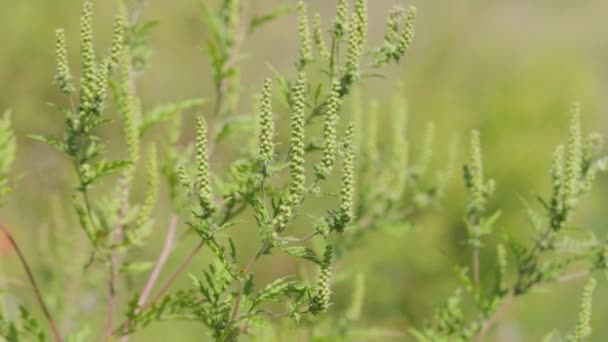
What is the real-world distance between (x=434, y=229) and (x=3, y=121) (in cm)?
1768

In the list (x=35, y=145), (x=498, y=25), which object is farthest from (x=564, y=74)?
(x=498, y=25)

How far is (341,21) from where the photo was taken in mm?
3146

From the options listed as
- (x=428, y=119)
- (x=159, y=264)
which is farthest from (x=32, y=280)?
(x=428, y=119)

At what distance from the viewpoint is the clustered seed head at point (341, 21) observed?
3.11 meters

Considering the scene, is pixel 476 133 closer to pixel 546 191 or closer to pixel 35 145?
pixel 546 191

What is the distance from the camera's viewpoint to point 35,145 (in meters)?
23.2

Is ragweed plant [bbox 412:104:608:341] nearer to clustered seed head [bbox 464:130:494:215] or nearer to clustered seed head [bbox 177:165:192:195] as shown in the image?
clustered seed head [bbox 464:130:494:215]

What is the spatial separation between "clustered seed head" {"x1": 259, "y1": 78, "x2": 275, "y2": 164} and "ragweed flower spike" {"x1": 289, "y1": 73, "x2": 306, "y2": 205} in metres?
0.07

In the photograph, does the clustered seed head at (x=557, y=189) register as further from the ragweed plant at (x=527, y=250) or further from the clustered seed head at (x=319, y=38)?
the clustered seed head at (x=319, y=38)

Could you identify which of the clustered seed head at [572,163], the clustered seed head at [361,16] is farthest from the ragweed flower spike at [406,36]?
the clustered seed head at [572,163]

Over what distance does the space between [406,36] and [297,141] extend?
2.98ft

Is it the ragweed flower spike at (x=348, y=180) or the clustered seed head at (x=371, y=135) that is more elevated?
the clustered seed head at (x=371, y=135)

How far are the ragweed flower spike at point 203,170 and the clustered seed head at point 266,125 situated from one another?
184mm

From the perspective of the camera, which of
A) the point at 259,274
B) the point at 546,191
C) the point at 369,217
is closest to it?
the point at 369,217
